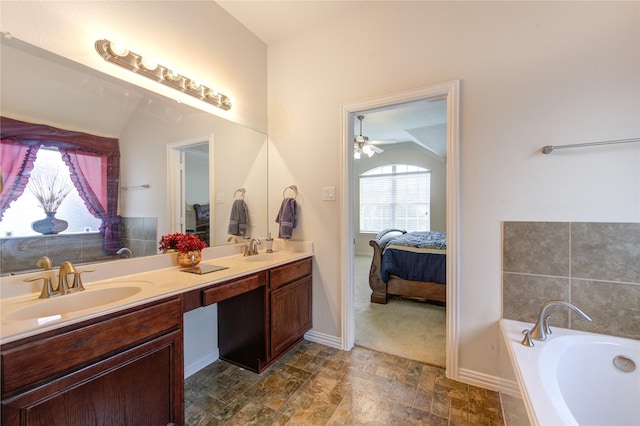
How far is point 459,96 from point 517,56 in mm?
369

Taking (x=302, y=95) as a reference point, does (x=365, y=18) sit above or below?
above

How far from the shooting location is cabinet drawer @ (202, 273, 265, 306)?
1.48m

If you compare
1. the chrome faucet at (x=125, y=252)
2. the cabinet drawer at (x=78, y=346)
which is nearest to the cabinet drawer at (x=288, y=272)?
the cabinet drawer at (x=78, y=346)

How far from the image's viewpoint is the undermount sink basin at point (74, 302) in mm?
1082

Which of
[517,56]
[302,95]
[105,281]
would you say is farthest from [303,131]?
[105,281]

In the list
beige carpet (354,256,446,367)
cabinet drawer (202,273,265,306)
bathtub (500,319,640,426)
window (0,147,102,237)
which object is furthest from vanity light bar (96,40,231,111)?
bathtub (500,319,640,426)

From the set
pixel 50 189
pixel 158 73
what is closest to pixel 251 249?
pixel 50 189

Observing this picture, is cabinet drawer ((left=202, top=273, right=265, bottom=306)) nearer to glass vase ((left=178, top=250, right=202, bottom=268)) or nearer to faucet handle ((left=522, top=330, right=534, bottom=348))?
glass vase ((left=178, top=250, right=202, bottom=268))

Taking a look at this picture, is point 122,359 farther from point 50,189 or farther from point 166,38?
point 166,38

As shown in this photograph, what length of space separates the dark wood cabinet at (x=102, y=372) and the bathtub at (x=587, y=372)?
5.20ft

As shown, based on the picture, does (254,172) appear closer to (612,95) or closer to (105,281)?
(105,281)

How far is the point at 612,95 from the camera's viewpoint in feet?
4.81

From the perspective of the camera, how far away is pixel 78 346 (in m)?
0.99

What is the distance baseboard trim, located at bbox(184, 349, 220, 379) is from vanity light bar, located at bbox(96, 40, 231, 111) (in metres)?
1.93
